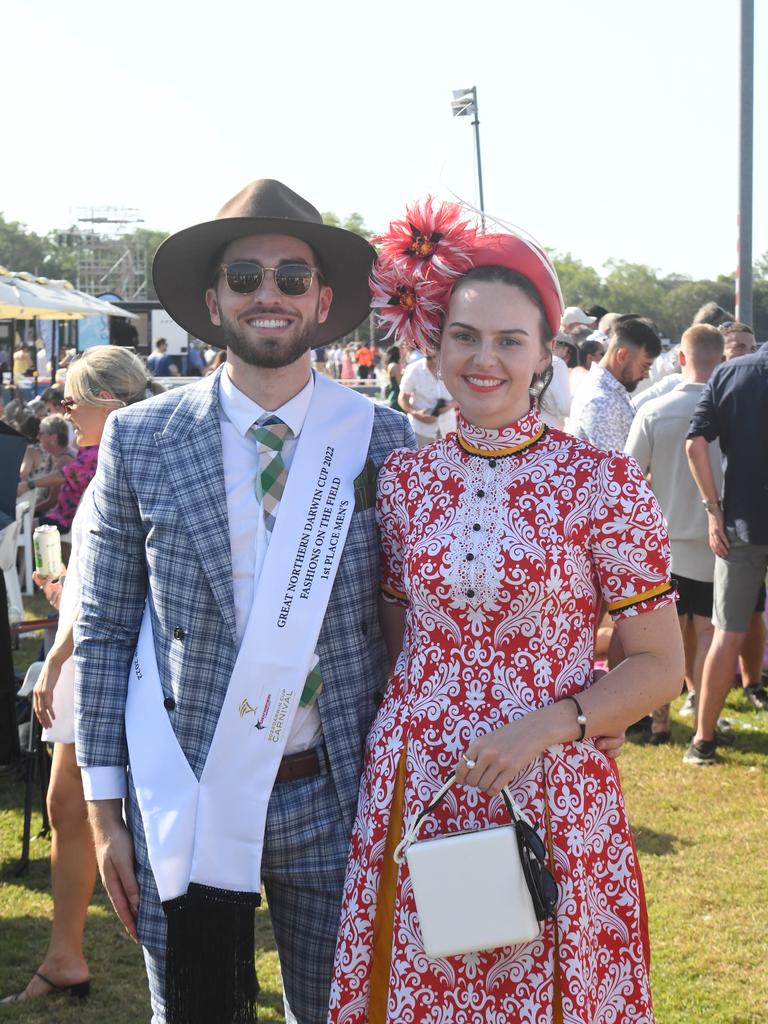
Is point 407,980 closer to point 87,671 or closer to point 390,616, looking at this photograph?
point 390,616

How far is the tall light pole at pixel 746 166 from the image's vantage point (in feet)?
30.0

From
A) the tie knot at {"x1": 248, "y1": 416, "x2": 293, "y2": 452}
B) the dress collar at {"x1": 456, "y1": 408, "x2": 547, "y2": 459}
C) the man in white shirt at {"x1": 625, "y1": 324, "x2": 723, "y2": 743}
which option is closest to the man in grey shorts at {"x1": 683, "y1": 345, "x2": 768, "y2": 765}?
the man in white shirt at {"x1": 625, "y1": 324, "x2": 723, "y2": 743}

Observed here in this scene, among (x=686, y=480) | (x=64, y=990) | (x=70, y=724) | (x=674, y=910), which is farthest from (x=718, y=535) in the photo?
(x=64, y=990)

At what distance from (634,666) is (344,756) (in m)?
0.60

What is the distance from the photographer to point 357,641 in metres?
2.39

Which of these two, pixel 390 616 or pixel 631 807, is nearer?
pixel 390 616

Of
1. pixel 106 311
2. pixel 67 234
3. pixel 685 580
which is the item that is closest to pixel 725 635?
pixel 685 580

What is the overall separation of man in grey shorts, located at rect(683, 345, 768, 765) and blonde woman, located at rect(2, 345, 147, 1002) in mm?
2956

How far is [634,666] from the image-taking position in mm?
2148

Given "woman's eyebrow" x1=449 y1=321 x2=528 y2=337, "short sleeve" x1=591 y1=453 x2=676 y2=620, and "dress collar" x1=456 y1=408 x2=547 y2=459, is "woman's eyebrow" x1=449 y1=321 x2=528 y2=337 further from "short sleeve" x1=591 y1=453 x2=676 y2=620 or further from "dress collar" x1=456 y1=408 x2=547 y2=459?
"short sleeve" x1=591 y1=453 x2=676 y2=620

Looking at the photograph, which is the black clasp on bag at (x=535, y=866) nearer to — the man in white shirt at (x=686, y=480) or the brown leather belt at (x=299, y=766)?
the brown leather belt at (x=299, y=766)

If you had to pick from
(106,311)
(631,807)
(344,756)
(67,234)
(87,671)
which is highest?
(67,234)

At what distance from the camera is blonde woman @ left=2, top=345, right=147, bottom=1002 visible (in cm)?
340

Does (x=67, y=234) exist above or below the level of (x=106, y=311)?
above
